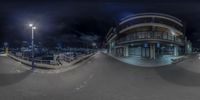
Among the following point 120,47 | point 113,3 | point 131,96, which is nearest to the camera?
point 131,96

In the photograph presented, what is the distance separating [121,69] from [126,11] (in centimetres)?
596

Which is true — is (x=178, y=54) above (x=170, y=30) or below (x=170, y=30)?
below

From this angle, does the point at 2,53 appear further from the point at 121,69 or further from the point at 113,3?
the point at 113,3

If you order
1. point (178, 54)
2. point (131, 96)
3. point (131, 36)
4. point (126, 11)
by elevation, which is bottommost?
point (131, 96)

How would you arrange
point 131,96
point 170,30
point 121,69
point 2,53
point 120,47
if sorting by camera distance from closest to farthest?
point 131,96 < point 170,30 < point 120,47 < point 121,69 < point 2,53

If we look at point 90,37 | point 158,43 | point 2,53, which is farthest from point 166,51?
point 2,53

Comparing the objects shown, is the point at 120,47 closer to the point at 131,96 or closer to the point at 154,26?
the point at 154,26

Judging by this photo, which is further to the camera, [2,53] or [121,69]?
[2,53]

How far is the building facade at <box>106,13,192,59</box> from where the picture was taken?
957 centimetres

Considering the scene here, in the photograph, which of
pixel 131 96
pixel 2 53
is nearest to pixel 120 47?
pixel 131 96

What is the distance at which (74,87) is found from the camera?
31.0ft

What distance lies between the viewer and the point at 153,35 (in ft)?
32.4

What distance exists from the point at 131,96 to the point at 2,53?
5177cm

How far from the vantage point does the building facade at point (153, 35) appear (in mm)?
9570
